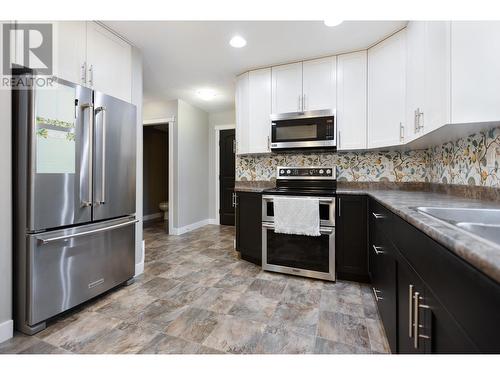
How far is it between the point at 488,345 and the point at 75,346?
6.28 feet

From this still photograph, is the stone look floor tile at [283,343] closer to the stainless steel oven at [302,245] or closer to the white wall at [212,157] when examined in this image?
the stainless steel oven at [302,245]

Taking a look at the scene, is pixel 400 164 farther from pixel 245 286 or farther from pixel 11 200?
pixel 11 200

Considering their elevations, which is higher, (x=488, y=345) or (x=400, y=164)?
(x=400, y=164)

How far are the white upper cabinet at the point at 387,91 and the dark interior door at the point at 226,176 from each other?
2969 mm

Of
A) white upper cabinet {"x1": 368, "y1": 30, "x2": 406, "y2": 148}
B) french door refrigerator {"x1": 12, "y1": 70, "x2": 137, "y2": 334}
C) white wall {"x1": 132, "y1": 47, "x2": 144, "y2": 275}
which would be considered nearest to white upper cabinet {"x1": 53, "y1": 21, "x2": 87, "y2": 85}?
french door refrigerator {"x1": 12, "y1": 70, "x2": 137, "y2": 334}

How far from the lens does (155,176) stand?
5.87 metres

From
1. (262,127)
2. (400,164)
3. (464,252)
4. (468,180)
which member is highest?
(262,127)

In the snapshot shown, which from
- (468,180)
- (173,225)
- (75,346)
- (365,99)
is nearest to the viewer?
(75,346)

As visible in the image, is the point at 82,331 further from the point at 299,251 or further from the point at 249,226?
the point at 299,251

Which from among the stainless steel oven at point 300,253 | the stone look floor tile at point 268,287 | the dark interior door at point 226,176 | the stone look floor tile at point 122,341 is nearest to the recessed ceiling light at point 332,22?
the stainless steel oven at point 300,253

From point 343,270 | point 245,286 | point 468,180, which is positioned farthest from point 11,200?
point 468,180
